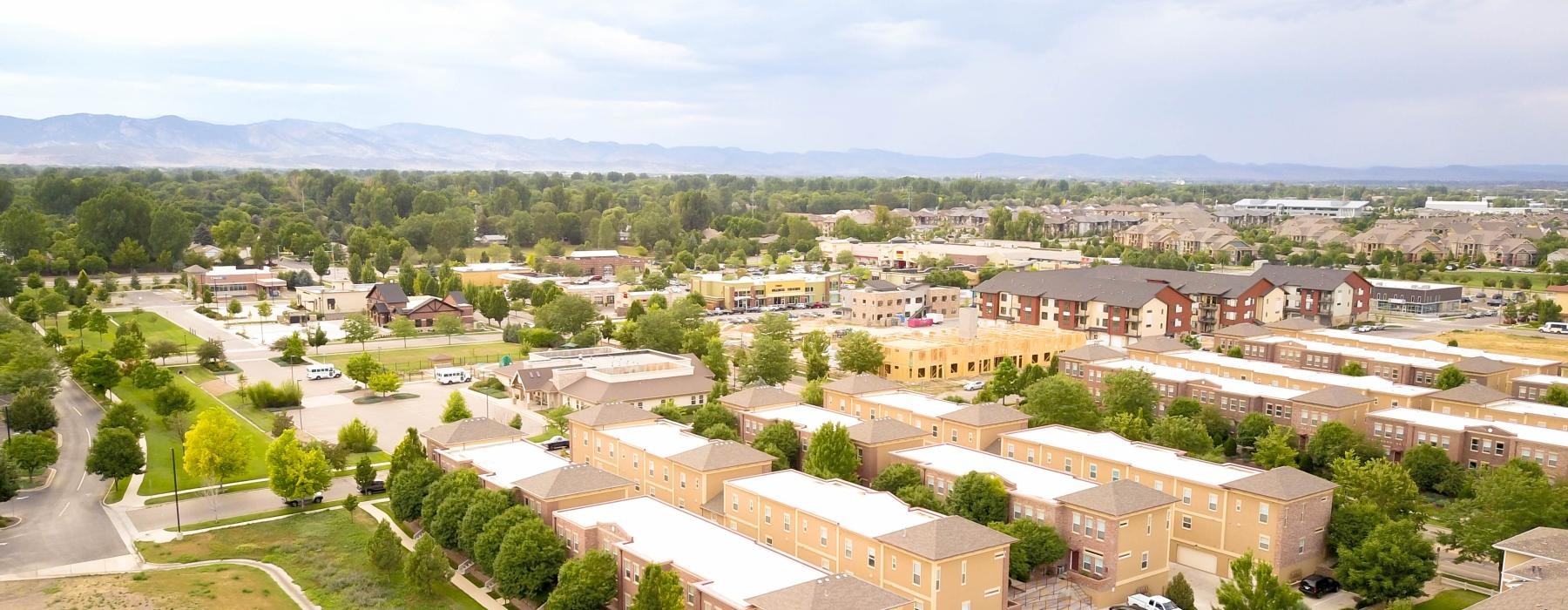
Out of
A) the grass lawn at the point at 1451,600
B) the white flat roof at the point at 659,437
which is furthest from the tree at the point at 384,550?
the grass lawn at the point at 1451,600

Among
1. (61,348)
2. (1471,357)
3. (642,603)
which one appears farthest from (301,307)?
(1471,357)

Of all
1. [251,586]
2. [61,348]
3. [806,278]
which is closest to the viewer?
[251,586]

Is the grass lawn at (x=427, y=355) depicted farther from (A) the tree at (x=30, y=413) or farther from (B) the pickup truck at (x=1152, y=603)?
(B) the pickup truck at (x=1152, y=603)

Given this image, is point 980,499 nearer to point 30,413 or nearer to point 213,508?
point 213,508

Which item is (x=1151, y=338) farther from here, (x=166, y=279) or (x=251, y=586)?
(x=166, y=279)

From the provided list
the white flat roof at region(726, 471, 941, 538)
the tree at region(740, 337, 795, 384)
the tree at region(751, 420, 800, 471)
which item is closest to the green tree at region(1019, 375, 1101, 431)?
the tree at region(751, 420, 800, 471)

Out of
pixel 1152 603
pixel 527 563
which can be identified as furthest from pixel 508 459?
pixel 1152 603
